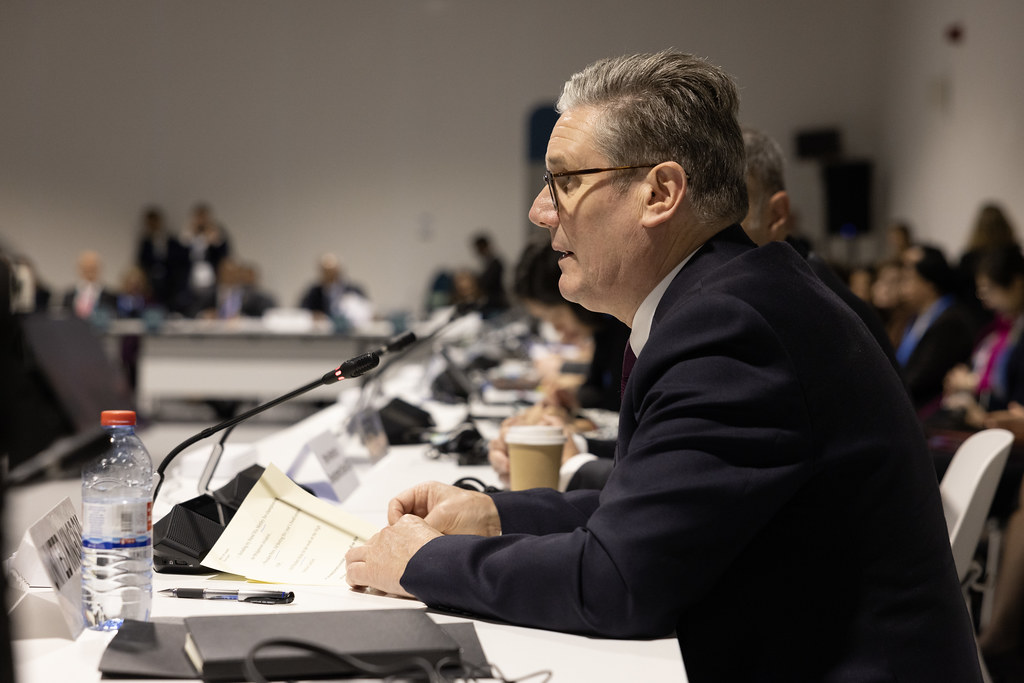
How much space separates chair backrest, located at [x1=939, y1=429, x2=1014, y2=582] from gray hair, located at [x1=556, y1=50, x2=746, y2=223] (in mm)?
820

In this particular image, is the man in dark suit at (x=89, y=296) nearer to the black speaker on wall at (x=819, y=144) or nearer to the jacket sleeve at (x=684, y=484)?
the black speaker on wall at (x=819, y=144)

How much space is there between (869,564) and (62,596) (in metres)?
0.85

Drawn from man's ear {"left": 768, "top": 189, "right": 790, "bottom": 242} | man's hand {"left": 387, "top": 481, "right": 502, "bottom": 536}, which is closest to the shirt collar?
man's hand {"left": 387, "top": 481, "right": 502, "bottom": 536}

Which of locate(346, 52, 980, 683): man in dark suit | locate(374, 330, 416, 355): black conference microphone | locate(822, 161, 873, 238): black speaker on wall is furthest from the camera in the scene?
locate(822, 161, 873, 238): black speaker on wall

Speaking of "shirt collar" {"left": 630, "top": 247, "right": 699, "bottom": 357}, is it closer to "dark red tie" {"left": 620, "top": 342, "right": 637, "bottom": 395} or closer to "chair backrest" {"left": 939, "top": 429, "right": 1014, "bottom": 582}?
"dark red tie" {"left": 620, "top": 342, "right": 637, "bottom": 395}

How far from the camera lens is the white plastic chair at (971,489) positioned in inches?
67.2

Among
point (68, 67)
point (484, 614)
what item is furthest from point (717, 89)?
point (68, 67)

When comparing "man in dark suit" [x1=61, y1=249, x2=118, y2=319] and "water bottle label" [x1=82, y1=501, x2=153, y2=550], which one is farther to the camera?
"man in dark suit" [x1=61, y1=249, x2=118, y2=319]

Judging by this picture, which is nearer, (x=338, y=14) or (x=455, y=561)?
(x=455, y=561)

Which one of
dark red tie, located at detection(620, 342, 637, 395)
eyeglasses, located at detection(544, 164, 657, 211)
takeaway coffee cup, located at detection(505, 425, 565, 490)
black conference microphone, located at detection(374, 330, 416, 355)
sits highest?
eyeglasses, located at detection(544, 164, 657, 211)

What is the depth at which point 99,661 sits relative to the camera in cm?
98

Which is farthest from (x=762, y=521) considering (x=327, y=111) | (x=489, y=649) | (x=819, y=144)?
(x=327, y=111)

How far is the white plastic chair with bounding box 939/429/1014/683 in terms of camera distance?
171cm

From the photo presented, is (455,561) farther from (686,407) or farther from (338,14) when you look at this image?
(338,14)
